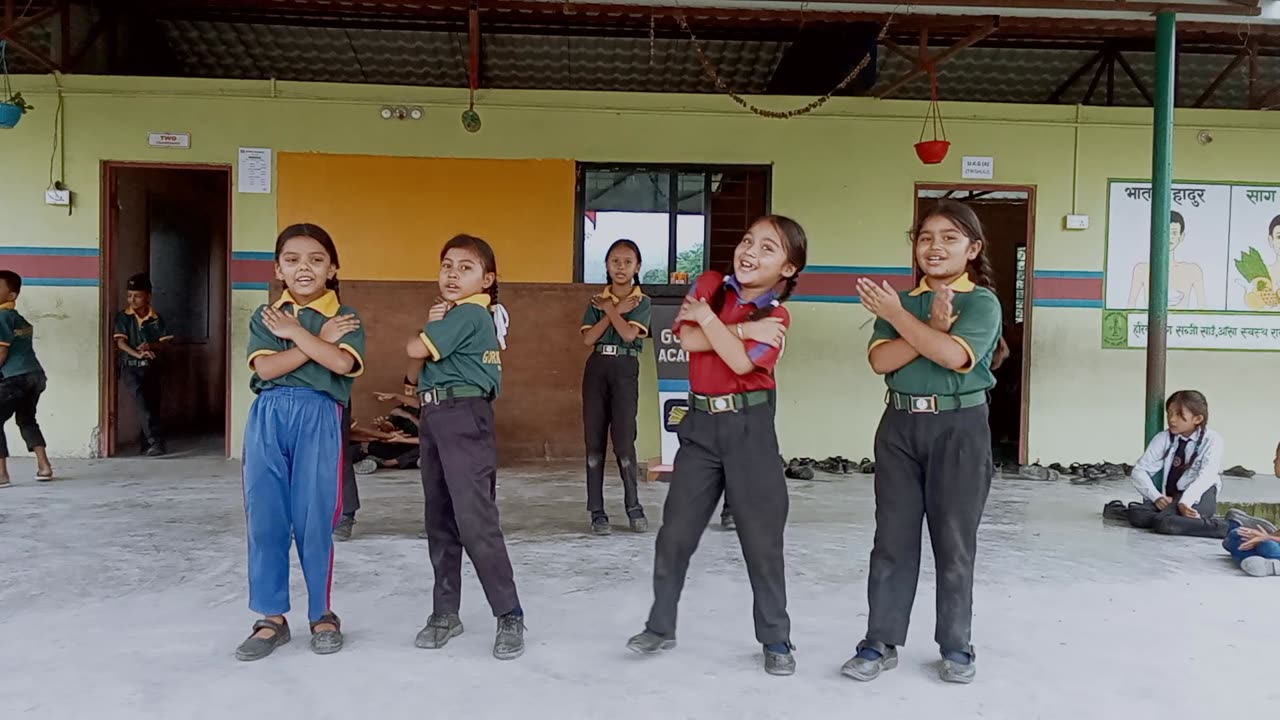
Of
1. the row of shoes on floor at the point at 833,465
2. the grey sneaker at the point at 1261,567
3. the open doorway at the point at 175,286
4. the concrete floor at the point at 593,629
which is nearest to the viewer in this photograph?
the concrete floor at the point at 593,629

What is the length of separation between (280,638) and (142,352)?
487cm

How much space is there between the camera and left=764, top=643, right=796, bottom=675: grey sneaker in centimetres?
269

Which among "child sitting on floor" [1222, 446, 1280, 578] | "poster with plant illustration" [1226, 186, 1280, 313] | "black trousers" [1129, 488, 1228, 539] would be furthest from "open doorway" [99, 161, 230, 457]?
"poster with plant illustration" [1226, 186, 1280, 313]

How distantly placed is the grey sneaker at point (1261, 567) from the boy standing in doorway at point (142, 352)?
689 cm

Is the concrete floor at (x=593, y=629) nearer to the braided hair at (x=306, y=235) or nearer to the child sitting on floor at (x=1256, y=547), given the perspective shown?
the child sitting on floor at (x=1256, y=547)

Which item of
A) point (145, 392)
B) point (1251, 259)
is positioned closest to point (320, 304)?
point (145, 392)

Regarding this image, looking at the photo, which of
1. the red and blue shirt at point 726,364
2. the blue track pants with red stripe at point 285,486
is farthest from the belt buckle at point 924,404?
the blue track pants with red stripe at point 285,486

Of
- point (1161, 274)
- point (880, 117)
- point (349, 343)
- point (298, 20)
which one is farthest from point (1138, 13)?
point (298, 20)

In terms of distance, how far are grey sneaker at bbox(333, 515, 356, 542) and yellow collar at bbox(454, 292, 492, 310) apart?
1.91 metres

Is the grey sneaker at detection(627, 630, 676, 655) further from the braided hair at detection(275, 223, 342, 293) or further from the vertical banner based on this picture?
the vertical banner

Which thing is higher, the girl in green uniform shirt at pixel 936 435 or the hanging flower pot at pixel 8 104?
the hanging flower pot at pixel 8 104

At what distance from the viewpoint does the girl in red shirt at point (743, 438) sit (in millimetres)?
2693

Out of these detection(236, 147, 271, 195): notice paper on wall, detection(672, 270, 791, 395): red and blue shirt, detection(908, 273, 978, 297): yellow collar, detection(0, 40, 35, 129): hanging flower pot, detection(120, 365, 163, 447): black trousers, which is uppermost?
detection(0, 40, 35, 129): hanging flower pot

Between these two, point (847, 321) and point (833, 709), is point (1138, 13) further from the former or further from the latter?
point (833, 709)
